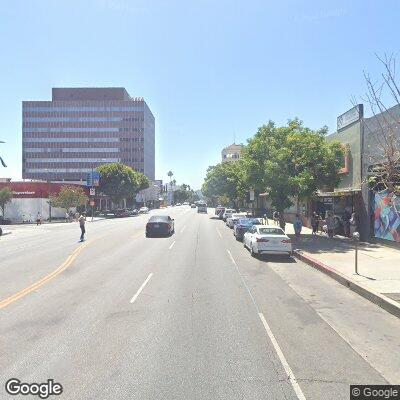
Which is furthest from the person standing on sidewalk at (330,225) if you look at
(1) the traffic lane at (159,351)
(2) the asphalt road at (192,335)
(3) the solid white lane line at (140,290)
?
(1) the traffic lane at (159,351)

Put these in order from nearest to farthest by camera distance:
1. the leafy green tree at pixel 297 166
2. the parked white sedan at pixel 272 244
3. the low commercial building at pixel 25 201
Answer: the parked white sedan at pixel 272 244, the leafy green tree at pixel 297 166, the low commercial building at pixel 25 201

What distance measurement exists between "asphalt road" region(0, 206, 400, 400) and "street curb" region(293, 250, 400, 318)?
0.21m

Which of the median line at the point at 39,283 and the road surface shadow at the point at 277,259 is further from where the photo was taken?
the road surface shadow at the point at 277,259

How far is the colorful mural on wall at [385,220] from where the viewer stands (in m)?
21.0

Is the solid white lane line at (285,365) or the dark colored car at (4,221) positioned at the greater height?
the dark colored car at (4,221)

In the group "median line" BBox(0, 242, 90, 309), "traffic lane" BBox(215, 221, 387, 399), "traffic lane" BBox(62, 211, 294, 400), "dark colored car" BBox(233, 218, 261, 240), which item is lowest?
"traffic lane" BBox(215, 221, 387, 399)

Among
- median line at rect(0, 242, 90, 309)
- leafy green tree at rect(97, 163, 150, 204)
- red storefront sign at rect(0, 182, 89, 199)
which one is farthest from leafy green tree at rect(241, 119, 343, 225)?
leafy green tree at rect(97, 163, 150, 204)

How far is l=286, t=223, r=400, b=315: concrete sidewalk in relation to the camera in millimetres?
12438

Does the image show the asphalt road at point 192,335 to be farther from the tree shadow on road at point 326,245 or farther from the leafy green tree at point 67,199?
the leafy green tree at point 67,199

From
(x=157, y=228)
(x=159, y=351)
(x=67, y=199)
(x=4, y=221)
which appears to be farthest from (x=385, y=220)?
(x=4, y=221)

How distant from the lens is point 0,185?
64562 millimetres

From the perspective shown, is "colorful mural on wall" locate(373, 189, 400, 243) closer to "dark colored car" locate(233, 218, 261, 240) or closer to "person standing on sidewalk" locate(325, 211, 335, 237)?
"person standing on sidewalk" locate(325, 211, 335, 237)

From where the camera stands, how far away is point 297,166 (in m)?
27.7

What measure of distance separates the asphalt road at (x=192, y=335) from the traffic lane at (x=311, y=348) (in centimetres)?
2
